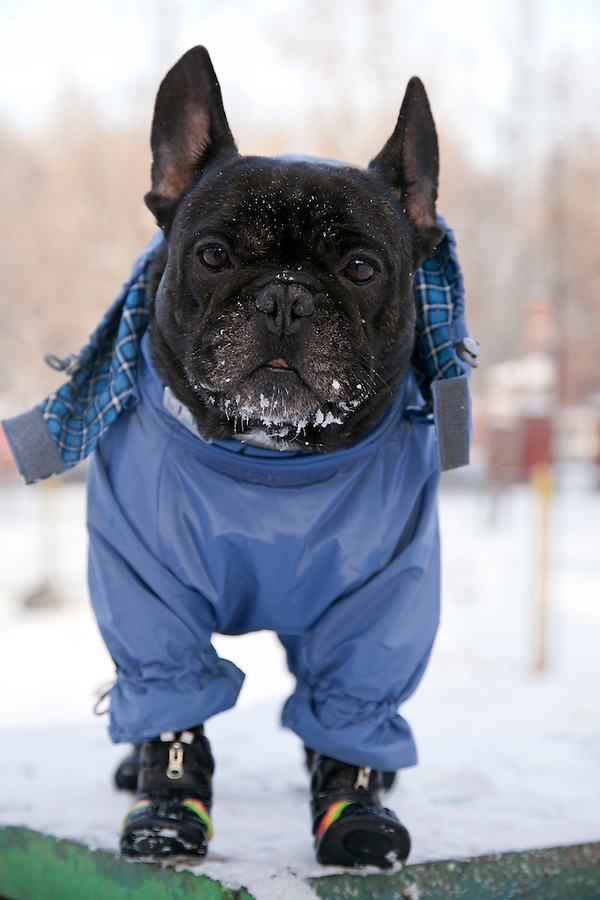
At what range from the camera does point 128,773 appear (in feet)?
6.79

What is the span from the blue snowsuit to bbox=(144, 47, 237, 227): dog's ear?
0.41 meters

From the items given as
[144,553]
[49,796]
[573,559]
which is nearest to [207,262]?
[144,553]

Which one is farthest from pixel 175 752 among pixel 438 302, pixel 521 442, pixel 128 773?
pixel 521 442

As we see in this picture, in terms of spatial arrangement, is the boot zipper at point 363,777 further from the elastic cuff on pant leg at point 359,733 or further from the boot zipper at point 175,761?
the boot zipper at point 175,761

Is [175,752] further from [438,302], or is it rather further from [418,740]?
[418,740]

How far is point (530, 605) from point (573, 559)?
1542 mm

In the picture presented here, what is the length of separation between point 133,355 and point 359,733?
0.96 m

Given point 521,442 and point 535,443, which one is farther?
point 535,443

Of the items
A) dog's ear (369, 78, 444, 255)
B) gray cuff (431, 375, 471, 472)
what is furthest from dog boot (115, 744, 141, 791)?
dog's ear (369, 78, 444, 255)

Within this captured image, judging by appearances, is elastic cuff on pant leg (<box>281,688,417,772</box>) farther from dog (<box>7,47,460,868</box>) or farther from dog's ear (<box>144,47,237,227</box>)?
dog's ear (<box>144,47,237,227</box>)

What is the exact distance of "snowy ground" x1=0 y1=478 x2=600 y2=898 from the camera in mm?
1790

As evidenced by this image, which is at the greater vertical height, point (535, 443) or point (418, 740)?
point (535, 443)

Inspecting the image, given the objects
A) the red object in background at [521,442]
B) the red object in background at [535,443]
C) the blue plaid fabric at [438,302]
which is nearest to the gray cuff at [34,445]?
the blue plaid fabric at [438,302]

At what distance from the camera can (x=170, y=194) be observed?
5.81 ft
